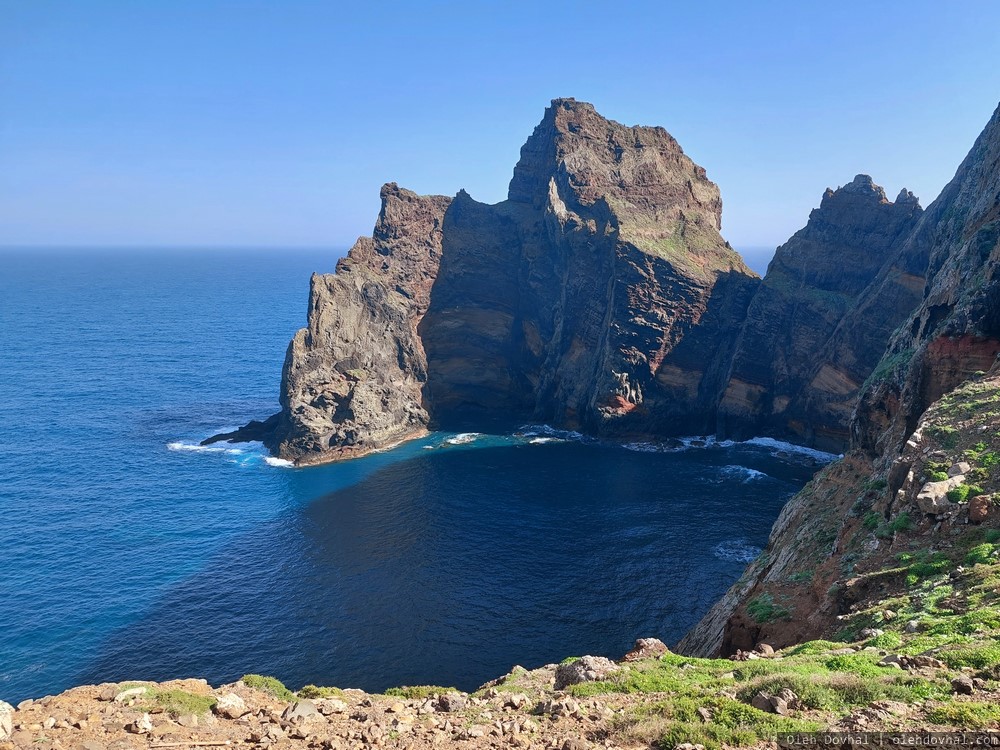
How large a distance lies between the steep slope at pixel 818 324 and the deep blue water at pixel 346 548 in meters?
7.90

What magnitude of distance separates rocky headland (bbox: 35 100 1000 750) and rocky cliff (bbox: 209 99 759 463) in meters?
0.44

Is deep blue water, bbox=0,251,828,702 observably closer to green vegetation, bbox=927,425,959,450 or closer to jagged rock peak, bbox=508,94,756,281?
green vegetation, bbox=927,425,959,450

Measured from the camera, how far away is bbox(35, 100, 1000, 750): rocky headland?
1955 cm

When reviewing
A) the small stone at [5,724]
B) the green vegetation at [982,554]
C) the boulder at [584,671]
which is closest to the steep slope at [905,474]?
the green vegetation at [982,554]

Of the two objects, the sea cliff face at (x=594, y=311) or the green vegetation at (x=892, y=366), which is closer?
the green vegetation at (x=892, y=366)

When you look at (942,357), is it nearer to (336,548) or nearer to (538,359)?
(336,548)

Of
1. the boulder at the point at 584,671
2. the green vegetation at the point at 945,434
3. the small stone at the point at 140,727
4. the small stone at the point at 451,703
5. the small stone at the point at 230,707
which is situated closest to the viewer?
the small stone at the point at 140,727

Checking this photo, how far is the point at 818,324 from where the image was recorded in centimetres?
10319

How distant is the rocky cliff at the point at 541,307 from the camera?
4313 inches

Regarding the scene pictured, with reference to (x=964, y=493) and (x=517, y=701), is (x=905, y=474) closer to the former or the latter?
(x=964, y=493)

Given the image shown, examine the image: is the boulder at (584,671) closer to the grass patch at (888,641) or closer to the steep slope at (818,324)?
the grass patch at (888,641)

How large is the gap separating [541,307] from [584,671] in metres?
106

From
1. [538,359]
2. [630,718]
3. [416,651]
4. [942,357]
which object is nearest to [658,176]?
[538,359]

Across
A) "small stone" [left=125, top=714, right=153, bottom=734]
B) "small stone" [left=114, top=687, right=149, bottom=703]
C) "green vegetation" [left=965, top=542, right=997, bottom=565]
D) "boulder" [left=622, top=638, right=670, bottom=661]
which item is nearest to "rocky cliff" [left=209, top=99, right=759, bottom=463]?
"boulder" [left=622, top=638, right=670, bottom=661]
